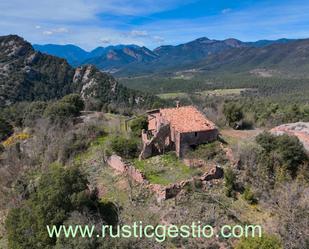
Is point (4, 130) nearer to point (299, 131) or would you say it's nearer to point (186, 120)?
point (186, 120)

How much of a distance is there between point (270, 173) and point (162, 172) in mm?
8762

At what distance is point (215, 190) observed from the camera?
23.6m

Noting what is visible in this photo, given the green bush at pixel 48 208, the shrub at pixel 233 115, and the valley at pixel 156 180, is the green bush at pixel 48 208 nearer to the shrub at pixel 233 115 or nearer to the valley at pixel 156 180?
the valley at pixel 156 180

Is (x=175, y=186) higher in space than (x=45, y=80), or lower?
lower

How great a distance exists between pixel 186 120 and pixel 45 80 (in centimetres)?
8663

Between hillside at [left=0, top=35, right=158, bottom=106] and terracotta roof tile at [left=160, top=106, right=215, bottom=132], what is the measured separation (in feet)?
194

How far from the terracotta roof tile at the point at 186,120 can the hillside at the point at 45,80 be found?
59.2 meters

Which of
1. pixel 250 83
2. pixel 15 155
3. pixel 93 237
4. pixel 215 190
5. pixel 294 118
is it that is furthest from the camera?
pixel 250 83

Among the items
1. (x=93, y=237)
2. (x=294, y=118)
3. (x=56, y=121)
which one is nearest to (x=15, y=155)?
(x=56, y=121)

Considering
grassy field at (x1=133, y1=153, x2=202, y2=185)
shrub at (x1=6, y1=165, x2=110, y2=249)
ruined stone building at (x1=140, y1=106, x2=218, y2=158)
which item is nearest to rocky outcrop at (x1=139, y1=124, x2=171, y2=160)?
ruined stone building at (x1=140, y1=106, x2=218, y2=158)

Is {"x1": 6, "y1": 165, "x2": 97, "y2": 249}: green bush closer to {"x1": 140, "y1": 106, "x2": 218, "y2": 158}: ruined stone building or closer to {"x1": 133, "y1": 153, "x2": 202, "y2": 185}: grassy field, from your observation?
{"x1": 133, "y1": 153, "x2": 202, "y2": 185}: grassy field

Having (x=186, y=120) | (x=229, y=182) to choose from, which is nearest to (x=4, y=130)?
(x=186, y=120)

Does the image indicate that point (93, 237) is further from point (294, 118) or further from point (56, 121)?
point (294, 118)

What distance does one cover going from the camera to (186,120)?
1172 inches
